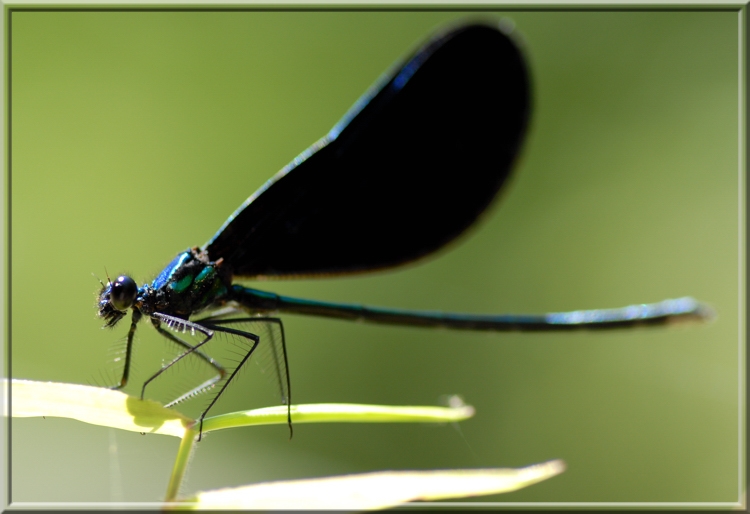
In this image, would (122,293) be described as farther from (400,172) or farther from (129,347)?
(400,172)

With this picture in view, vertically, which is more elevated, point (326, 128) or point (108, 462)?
point (326, 128)

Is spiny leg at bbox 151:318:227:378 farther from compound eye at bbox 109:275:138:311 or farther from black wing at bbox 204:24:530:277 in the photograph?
black wing at bbox 204:24:530:277

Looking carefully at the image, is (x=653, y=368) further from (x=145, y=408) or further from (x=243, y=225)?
(x=145, y=408)

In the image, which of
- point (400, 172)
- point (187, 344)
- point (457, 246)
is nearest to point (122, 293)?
point (187, 344)

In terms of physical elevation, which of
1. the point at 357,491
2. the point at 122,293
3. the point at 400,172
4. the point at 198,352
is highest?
the point at 400,172

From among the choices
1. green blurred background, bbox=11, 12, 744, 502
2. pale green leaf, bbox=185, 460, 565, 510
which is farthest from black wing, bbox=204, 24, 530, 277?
pale green leaf, bbox=185, 460, 565, 510

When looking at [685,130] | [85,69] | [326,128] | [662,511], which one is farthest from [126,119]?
[685,130]
